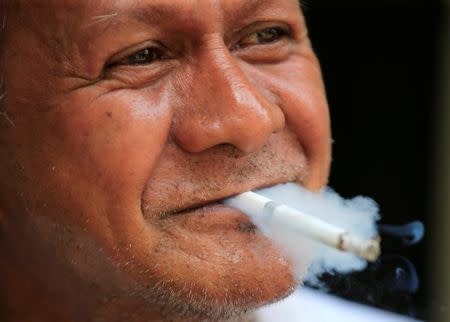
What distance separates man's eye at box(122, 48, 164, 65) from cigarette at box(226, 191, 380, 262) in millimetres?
427

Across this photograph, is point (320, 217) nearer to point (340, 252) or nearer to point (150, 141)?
point (340, 252)

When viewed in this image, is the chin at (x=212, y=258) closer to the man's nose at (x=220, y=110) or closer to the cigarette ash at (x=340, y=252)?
the cigarette ash at (x=340, y=252)

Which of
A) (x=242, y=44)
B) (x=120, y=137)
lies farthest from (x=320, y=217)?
(x=120, y=137)

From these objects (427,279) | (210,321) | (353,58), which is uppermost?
(210,321)

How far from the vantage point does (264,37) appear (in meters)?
2.14

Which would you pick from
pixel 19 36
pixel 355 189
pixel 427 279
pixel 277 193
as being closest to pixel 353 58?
→ pixel 355 189

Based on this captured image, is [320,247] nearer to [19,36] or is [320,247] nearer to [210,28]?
[210,28]

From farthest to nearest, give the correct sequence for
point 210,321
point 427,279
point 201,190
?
point 427,279 → point 210,321 → point 201,190

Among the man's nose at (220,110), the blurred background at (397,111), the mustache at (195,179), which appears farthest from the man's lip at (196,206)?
the blurred background at (397,111)

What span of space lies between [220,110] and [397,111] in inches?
80.7

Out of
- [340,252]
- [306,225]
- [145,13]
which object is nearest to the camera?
[306,225]

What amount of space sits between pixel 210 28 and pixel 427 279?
7.27ft

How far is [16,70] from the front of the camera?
194 cm

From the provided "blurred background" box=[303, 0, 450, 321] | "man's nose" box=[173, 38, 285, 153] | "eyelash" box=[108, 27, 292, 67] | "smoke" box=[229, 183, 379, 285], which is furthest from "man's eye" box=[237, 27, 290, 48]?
"blurred background" box=[303, 0, 450, 321]
